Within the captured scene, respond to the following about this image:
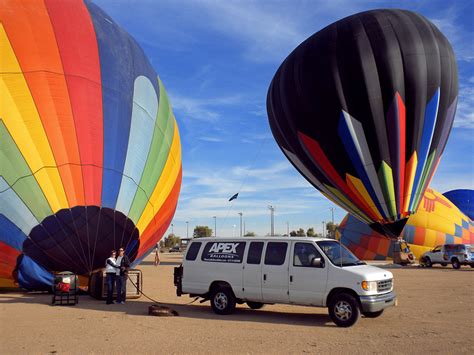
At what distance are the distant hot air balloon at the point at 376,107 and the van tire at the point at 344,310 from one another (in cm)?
1267

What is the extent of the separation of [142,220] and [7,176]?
4.17 metres

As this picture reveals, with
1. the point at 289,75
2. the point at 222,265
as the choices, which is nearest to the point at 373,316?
the point at 222,265

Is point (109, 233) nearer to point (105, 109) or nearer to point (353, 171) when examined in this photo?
point (105, 109)

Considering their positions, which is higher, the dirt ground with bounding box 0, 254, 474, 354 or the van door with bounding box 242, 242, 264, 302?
the van door with bounding box 242, 242, 264, 302

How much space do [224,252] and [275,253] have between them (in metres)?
1.46

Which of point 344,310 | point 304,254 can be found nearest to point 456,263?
point 304,254

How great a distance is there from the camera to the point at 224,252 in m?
12.1

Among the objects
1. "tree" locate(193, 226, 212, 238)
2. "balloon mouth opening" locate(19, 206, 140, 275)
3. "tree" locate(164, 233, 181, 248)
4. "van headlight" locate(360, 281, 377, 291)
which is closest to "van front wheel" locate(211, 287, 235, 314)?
"van headlight" locate(360, 281, 377, 291)

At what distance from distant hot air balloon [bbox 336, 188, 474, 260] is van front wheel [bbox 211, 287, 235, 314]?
25.2 m

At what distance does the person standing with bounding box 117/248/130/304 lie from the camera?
43.3 feet

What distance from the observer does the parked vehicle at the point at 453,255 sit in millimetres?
29906

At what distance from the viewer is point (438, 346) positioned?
7824mm

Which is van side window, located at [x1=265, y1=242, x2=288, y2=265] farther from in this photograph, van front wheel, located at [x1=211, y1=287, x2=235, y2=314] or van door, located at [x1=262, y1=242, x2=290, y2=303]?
van front wheel, located at [x1=211, y1=287, x2=235, y2=314]

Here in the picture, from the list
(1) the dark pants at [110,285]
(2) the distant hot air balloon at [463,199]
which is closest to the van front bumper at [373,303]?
(1) the dark pants at [110,285]
